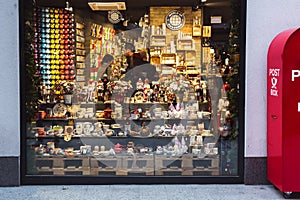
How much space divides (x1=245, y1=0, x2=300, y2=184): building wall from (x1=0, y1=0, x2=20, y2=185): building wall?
10.1ft

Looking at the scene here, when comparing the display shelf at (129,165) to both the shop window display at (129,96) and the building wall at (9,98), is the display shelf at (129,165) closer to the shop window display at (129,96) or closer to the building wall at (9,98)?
the shop window display at (129,96)

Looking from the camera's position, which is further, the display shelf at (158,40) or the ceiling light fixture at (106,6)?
the display shelf at (158,40)

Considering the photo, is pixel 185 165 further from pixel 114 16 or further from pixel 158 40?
pixel 114 16

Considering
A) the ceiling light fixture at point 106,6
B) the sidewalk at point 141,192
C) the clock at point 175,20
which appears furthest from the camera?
the clock at point 175,20

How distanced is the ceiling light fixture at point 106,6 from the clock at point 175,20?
2.21ft

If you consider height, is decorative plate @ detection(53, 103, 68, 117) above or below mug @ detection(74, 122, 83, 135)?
above

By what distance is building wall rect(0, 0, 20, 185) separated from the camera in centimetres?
672

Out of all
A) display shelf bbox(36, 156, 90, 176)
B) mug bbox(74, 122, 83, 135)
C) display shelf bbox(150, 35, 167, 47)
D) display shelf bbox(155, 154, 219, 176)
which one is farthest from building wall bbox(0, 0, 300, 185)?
display shelf bbox(150, 35, 167, 47)

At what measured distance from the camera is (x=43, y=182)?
6.91 meters

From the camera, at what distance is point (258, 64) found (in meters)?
6.78

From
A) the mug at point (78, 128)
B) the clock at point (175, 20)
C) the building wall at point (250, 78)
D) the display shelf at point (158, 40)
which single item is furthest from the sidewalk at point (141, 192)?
the clock at point (175, 20)

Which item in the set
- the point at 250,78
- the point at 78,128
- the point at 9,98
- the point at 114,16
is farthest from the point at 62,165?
the point at 250,78

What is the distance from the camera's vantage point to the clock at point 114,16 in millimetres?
7203

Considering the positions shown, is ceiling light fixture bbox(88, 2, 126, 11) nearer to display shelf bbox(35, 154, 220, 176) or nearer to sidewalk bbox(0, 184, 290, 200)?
display shelf bbox(35, 154, 220, 176)
